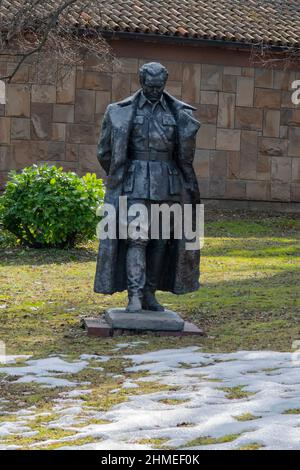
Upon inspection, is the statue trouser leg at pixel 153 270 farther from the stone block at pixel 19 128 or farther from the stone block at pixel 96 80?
the stone block at pixel 96 80

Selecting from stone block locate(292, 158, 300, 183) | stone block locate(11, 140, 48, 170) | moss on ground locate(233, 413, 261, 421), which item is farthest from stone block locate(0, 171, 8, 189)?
moss on ground locate(233, 413, 261, 421)

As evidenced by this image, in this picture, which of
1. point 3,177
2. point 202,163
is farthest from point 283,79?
point 3,177

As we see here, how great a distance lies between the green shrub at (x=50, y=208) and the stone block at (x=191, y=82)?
6591mm

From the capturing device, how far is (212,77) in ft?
77.8

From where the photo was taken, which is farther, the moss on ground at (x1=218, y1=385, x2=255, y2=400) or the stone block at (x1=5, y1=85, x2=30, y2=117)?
the stone block at (x1=5, y1=85, x2=30, y2=117)

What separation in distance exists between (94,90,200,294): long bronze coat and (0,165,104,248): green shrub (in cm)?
611

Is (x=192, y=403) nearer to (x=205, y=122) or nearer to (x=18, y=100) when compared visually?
(x=18, y=100)

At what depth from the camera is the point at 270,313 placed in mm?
11344

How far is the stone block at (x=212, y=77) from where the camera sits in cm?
2369

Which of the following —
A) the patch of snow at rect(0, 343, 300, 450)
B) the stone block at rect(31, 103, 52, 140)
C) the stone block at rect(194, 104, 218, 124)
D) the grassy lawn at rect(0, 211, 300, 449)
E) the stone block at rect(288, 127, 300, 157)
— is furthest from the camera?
the stone block at rect(288, 127, 300, 157)

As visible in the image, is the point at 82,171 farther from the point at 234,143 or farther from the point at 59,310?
the point at 59,310

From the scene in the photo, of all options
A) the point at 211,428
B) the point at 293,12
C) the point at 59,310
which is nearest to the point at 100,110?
the point at 293,12

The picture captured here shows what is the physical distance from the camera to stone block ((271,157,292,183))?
79.6 ft

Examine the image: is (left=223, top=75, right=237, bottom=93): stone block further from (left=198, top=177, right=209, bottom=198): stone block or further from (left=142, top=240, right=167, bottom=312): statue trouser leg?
(left=142, top=240, right=167, bottom=312): statue trouser leg
